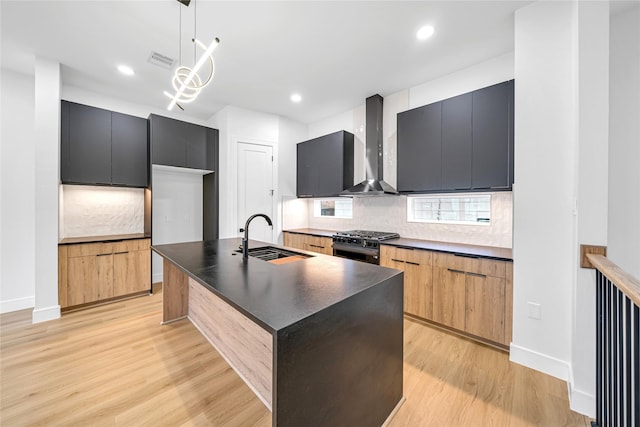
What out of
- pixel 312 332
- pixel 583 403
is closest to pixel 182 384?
pixel 312 332

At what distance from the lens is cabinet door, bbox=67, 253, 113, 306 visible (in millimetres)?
Answer: 3037

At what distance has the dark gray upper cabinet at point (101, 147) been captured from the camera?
3121 mm

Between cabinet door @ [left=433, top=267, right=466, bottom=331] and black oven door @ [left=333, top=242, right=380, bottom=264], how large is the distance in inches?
28.7

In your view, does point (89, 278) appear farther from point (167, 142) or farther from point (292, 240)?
point (292, 240)

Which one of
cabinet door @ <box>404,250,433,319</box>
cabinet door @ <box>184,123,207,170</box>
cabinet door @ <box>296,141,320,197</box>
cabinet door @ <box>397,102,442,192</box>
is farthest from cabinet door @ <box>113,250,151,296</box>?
A: cabinet door @ <box>397,102,442,192</box>

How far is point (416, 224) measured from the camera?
342cm

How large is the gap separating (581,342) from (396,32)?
111 inches

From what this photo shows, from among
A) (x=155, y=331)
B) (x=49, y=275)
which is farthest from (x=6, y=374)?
(x=49, y=275)

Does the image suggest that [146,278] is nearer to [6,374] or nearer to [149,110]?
[6,374]

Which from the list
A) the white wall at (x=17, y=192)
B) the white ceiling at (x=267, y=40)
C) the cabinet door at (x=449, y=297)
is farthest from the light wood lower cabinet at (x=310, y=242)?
the white wall at (x=17, y=192)

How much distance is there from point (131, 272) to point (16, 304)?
4.14 ft

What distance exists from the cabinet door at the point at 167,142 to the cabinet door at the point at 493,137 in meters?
4.00

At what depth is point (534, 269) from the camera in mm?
1993

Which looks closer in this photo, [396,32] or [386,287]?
[386,287]
